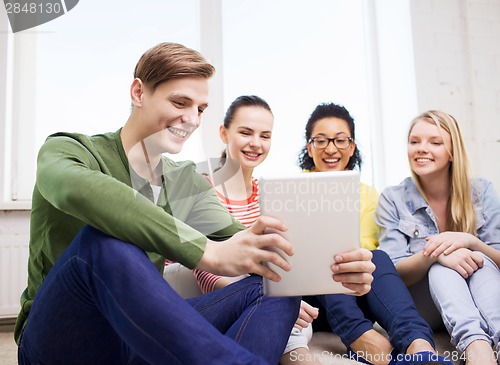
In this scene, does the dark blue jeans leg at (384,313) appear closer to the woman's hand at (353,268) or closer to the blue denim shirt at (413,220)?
the blue denim shirt at (413,220)

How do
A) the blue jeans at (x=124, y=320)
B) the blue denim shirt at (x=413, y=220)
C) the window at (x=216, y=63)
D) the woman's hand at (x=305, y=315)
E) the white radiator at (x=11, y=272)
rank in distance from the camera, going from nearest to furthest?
the blue jeans at (x=124, y=320), the woman's hand at (x=305, y=315), the blue denim shirt at (x=413, y=220), the white radiator at (x=11, y=272), the window at (x=216, y=63)

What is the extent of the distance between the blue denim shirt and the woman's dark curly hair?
13.1 inches

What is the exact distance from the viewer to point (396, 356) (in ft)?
3.54

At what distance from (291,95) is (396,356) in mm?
1582

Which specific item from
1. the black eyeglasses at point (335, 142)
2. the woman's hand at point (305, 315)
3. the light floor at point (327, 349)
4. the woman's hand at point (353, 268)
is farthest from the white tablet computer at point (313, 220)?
the black eyeglasses at point (335, 142)

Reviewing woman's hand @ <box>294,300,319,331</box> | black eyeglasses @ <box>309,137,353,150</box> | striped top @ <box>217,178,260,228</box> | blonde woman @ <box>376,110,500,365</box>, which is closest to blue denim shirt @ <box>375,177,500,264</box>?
blonde woman @ <box>376,110,500,365</box>

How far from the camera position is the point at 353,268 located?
0.73 m

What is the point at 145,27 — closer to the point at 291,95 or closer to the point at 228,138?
the point at 291,95

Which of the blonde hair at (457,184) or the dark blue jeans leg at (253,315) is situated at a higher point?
the blonde hair at (457,184)

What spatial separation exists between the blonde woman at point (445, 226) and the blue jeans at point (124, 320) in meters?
0.60

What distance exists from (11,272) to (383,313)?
1489 mm

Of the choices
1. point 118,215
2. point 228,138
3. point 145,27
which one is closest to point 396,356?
point 118,215

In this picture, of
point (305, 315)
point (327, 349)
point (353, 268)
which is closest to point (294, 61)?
point (327, 349)

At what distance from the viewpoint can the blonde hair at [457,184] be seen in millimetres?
1441
